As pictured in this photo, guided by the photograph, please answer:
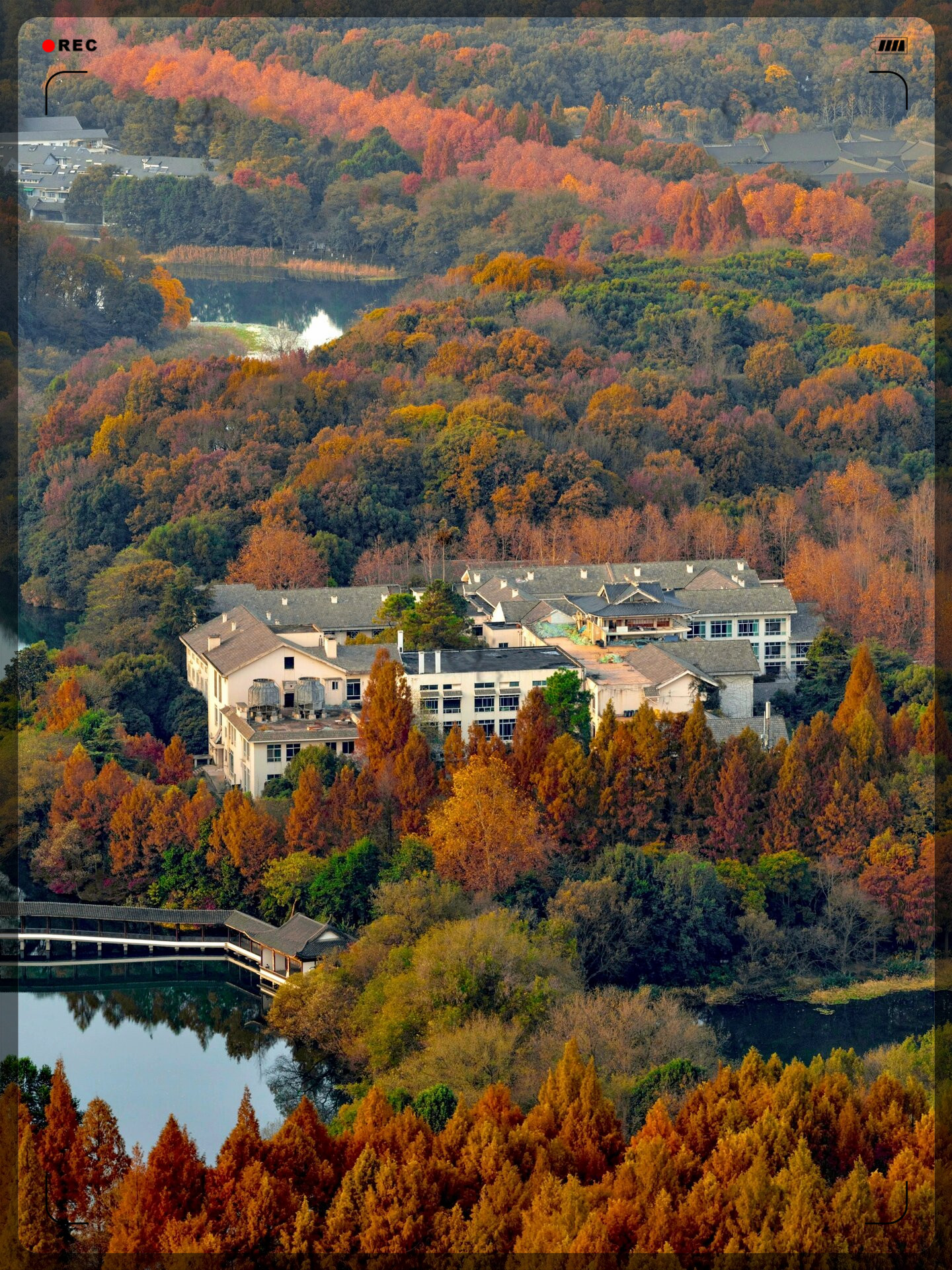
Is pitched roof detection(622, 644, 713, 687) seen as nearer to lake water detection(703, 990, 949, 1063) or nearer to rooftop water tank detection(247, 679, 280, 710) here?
rooftop water tank detection(247, 679, 280, 710)

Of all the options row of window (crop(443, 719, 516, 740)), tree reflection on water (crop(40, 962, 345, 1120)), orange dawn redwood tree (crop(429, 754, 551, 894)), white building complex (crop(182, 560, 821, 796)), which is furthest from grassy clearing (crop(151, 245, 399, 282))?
tree reflection on water (crop(40, 962, 345, 1120))

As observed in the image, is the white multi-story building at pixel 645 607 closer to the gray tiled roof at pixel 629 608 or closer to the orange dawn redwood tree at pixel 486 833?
the gray tiled roof at pixel 629 608

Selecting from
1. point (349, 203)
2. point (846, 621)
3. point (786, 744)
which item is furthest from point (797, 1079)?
point (349, 203)

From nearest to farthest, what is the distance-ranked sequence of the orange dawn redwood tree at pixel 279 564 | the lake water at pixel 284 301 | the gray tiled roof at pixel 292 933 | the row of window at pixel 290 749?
1. the gray tiled roof at pixel 292 933
2. the row of window at pixel 290 749
3. the orange dawn redwood tree at pixel 279 564
4. the lake water at pixel 284 301

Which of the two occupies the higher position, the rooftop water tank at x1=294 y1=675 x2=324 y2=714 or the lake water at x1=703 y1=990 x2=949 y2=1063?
the rooftop water tank at x1=294 y1=675 x2=324 y2=714

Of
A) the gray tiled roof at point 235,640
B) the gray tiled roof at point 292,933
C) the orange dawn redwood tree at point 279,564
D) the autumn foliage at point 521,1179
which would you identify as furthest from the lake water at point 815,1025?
the orange dawn redwood tree at point 279,564

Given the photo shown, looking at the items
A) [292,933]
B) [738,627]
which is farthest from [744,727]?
[292,933]
